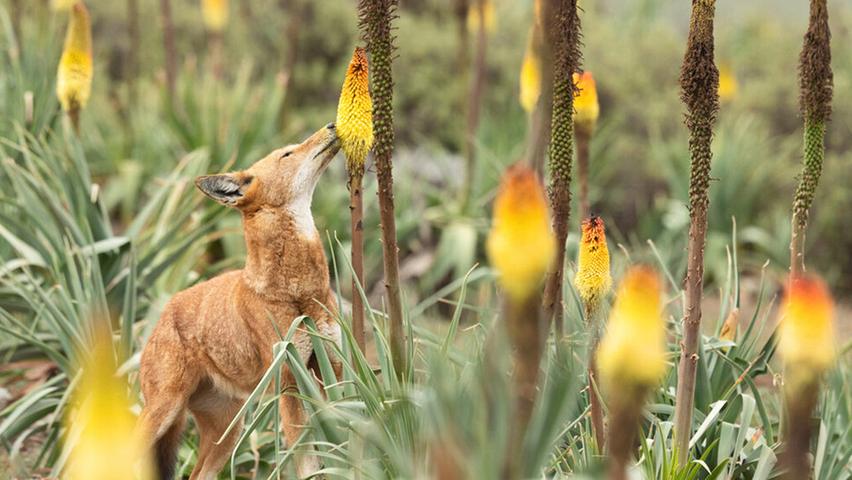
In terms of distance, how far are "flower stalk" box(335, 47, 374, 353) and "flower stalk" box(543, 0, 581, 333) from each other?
58 centimetres

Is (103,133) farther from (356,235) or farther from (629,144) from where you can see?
(356,235)

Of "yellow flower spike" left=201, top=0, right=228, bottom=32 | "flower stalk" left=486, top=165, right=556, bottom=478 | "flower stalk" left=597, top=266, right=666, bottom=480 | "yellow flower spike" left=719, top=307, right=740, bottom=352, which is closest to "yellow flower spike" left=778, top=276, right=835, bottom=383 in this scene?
"flower stalk" left=597, top=266, right=666, bottom=480

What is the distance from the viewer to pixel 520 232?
2178mm

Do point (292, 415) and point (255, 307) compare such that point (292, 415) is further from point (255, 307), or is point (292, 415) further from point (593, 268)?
point (593, 268)

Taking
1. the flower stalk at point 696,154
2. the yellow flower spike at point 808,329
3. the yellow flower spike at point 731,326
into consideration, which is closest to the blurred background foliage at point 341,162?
the yellow flower spike at point 731,326

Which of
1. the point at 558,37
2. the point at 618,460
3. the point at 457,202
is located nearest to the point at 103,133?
the point at 457,202

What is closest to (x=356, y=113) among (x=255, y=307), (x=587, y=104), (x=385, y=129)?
(x=385, y=129)

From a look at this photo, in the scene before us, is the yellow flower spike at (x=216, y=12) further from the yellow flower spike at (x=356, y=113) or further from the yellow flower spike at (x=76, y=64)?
the yellow flower spike at (x=356, y=113)

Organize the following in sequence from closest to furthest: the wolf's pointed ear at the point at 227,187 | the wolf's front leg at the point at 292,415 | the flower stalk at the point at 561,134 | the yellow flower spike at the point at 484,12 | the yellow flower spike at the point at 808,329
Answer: the yellow flower spike at the point at 808,329
the flower stalk at the point at 561,134
the wolf's front leg at the point at 292,415
the wolf's pointed ear at the point at 227,187
the yellow flower spike at the point at 484,12

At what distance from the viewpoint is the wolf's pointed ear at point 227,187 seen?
163 inches

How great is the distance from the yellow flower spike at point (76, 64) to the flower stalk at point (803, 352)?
14.7 feet

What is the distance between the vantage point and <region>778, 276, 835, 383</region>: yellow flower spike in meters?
2.29

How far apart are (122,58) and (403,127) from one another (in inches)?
153

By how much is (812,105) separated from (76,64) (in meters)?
3.57
